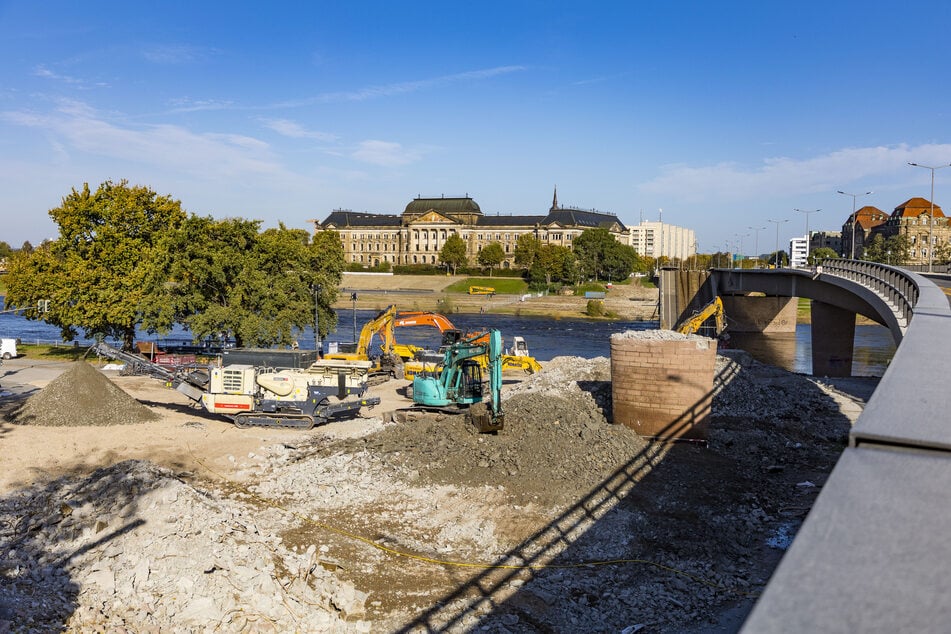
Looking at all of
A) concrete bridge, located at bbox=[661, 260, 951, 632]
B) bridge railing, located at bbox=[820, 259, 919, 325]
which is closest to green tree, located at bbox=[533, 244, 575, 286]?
bridge railing, located at bbox=[820, 259, 919, 325]

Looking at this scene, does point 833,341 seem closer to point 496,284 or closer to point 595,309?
point 595,309

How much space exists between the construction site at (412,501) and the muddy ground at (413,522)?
52mm

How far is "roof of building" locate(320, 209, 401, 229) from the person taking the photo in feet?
628

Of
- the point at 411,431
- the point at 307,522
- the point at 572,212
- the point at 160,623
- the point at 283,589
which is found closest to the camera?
the point at 160,623

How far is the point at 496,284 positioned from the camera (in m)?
138

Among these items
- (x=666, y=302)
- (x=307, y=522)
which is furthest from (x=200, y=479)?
(x=666, y=302)

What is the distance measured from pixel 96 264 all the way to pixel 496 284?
9597cm

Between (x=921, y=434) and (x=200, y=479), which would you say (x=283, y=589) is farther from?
(x=921, y=434)

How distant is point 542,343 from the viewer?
232 feet

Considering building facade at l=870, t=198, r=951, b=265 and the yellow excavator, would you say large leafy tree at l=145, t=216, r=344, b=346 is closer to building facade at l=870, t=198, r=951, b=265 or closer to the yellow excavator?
the yellow excavator

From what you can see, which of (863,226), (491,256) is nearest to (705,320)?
(491,256)

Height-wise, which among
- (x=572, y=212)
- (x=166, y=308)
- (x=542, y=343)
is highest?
(x=572, y=212)

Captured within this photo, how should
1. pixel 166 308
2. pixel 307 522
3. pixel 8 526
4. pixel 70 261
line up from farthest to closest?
pixel 70 261 < pixel 166 308 < pixel 307 522 < pixel 8 526

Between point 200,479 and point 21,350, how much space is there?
118 feet
